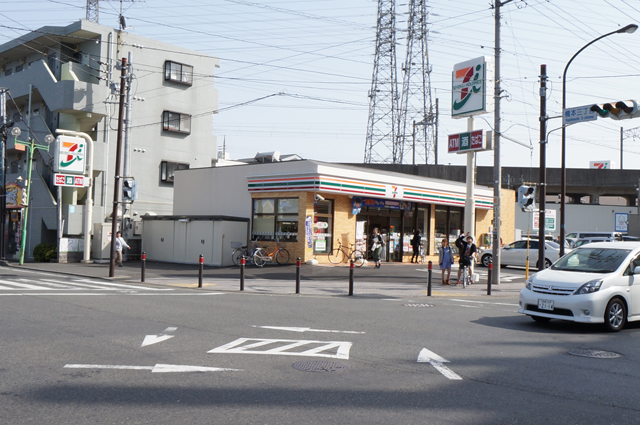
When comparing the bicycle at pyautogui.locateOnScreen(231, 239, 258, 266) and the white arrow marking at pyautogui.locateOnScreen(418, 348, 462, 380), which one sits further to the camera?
the bicycle at pyautogui.locateOnScreen(231, 239, 258, 266)

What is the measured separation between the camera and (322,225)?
26.4 m

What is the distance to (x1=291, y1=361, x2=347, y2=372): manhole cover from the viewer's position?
7102mm

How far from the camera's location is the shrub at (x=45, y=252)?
97.3ft

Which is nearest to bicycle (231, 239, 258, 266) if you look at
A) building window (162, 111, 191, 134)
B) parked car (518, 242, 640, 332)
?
building window (162, 111, 191, 134)

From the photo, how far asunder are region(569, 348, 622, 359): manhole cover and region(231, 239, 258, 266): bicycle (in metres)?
18.3

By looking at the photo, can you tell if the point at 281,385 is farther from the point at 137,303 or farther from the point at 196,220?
the point at 196,220

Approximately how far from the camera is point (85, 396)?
226 inches

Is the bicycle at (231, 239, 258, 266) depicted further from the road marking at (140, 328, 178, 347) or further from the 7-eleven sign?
the road marking at (140, 328, 178, 347)

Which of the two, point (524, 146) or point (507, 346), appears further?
point (524, 146)

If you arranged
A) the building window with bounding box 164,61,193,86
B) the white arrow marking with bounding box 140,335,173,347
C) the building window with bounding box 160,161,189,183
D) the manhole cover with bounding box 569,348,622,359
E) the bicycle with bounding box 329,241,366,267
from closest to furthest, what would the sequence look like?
1. the manhole cover with bounding box 569,348,622,359
2. the white arrow marking with bounding box 140,335,173,347
3. the bicycle with bounding box 329,241,366,267
4. the building window with bounding box 164,61,193,86
5. the building window with bounding box 160,161,189,183

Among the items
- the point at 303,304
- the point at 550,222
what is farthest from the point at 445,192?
the point at 303,304

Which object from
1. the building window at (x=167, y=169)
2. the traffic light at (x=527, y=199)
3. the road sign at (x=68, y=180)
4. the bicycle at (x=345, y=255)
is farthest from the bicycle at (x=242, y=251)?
the building window at (x=167, y=169)

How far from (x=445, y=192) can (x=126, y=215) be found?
668 inches

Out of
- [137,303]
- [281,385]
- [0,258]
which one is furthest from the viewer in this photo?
[0,258]
